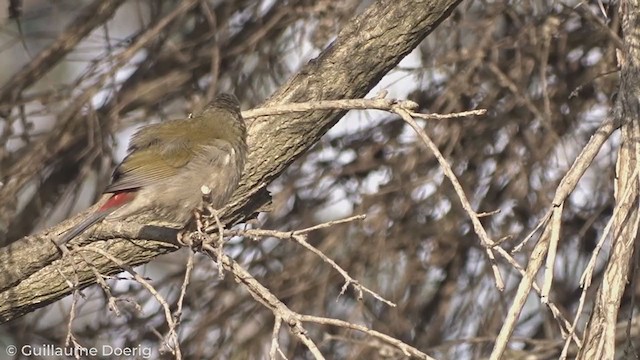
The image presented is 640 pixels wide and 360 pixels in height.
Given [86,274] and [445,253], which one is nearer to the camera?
[86,274]

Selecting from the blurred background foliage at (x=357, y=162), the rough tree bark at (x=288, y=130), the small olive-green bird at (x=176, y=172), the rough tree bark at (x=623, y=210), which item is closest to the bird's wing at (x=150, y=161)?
the small olive-green bird at (x=176, y=172)

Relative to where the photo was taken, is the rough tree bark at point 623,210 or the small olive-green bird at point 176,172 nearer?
the rough tree bark at point 623,210

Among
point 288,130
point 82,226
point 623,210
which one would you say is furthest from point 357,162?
point 623,210

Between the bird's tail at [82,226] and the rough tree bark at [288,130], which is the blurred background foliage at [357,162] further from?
the bird's tail at [82,226]

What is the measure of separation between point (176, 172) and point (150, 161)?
117 millimetres

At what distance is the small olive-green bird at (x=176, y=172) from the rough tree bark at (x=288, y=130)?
0.42 feet

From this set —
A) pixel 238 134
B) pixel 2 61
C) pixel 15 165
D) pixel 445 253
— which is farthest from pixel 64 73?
pixel 238 134

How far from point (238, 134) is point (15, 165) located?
184cm

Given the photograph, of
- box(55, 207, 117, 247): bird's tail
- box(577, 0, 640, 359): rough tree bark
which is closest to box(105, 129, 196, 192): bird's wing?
box(55, 207, 117, 247): bird's tail

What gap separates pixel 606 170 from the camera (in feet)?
21.3

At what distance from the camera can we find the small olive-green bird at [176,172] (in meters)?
4.85

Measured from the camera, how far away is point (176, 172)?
4.98 meters

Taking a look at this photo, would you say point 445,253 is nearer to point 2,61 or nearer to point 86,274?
point 86,274

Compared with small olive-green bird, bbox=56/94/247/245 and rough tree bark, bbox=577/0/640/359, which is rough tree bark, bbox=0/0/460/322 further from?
rough tree bark, bbox=577/0/640/359
